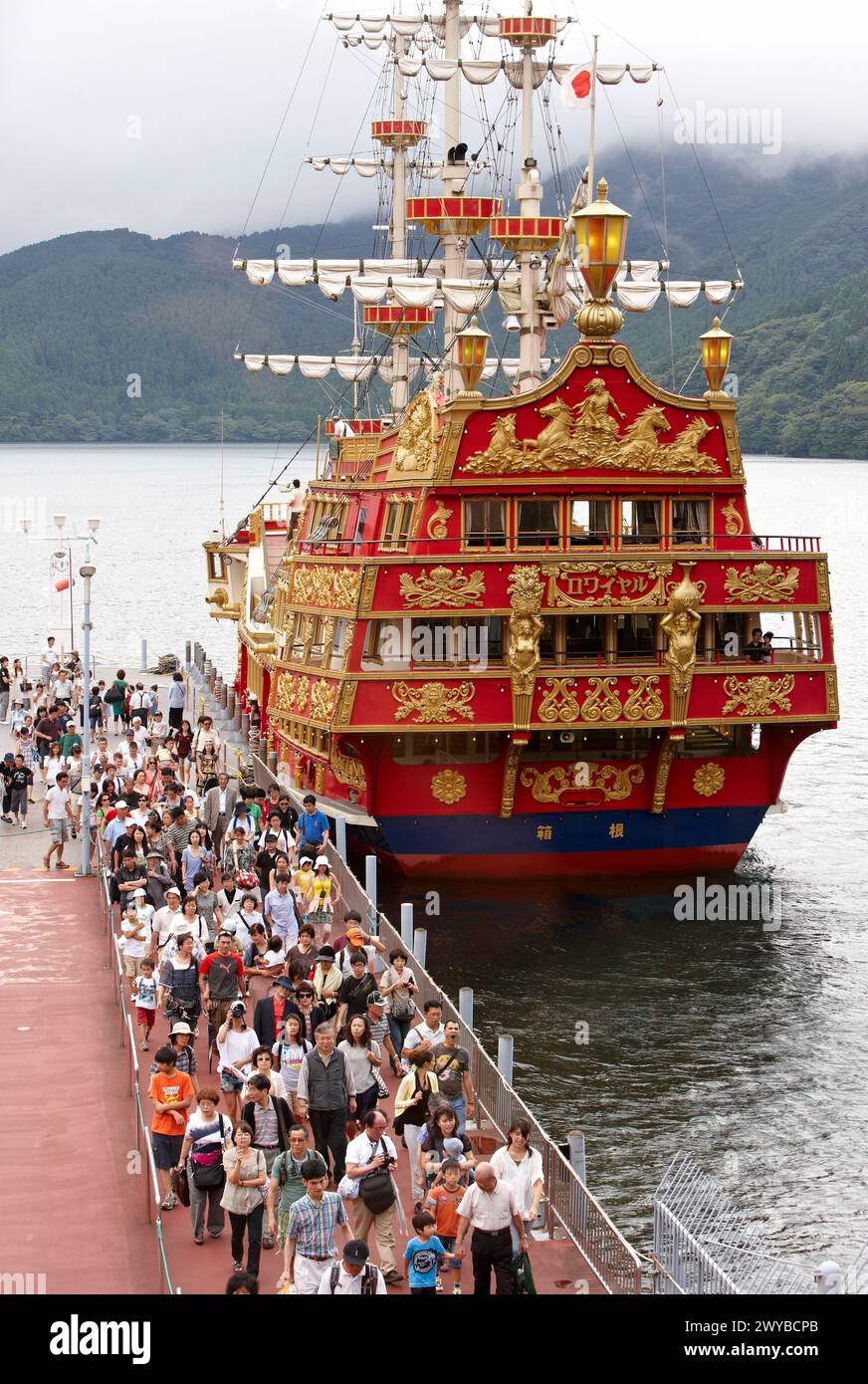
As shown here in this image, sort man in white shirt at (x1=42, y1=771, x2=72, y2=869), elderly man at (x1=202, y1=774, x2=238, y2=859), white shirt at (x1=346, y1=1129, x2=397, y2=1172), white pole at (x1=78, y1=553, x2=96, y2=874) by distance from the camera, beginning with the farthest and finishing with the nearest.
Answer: man in white shirt at (x1=42, y1=771, x2=72, y2=869)
white pole at (x1=78, y1=553, x2=96, y2=874)
elderly man at (x1=202, y1=774, x2=238, y2=859)
white shirt at (x1=346, y1=1129, x2=397, y2=1172)

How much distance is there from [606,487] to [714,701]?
4057 mm

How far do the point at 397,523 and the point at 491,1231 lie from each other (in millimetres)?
22389

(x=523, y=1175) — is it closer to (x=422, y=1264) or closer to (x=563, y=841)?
(x=422, y=1264)

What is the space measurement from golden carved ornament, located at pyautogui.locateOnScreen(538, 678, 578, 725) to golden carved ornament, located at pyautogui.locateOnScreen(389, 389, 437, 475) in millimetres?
4304

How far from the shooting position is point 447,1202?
51.3 feet

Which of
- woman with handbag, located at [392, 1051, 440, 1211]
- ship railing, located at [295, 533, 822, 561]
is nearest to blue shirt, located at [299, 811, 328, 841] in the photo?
ship railing, located at [295, 533, 822, 561]

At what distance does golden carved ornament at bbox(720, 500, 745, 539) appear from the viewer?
34.8 m

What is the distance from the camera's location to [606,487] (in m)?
34.1

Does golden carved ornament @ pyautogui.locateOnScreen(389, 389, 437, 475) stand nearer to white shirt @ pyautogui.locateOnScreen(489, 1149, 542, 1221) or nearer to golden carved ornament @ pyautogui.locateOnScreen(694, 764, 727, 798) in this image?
golden carved ornament @ pyautogui.locateOnScreen(694, 764, 727, 798)

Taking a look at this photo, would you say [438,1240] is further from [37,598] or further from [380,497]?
[37,598]

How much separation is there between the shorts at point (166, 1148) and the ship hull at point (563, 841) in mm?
16973

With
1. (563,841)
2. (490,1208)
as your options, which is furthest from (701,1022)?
(490,1208)

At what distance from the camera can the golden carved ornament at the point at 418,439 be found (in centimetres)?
3438
